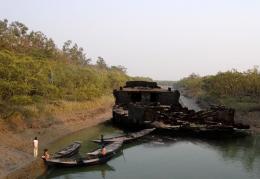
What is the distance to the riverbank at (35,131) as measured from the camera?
67.7 ft

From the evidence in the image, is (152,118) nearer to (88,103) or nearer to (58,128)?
(58,128)

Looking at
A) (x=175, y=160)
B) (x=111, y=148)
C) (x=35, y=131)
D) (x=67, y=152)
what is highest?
(x=35, y=131)

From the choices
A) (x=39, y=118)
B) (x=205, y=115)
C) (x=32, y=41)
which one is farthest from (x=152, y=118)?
(x=32, y=41)

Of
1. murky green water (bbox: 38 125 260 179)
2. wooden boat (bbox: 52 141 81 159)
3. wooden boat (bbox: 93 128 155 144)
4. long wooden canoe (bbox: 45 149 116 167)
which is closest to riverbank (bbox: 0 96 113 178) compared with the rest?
long wooden canoe (bbox: 45 149 116 167)

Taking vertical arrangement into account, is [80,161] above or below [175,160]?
above

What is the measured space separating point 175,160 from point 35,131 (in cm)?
1201

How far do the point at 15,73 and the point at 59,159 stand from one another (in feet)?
35.5

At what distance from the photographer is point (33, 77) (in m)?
32.0

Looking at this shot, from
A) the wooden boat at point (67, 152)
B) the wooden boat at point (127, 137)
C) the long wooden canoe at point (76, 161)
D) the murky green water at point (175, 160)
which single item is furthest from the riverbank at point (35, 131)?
the wooden boat at point (127, 137)

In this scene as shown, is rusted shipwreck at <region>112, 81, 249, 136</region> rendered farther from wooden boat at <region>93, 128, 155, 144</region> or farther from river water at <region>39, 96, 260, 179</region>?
river water at <region>39, 96, 260, 179</region>

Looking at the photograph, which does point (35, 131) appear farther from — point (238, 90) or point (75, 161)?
point (238, 90)

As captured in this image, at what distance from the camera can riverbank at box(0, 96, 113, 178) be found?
2062 cm

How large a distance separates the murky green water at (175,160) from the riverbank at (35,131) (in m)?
1.24

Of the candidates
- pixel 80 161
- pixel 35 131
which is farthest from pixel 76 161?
pixel 35 131
